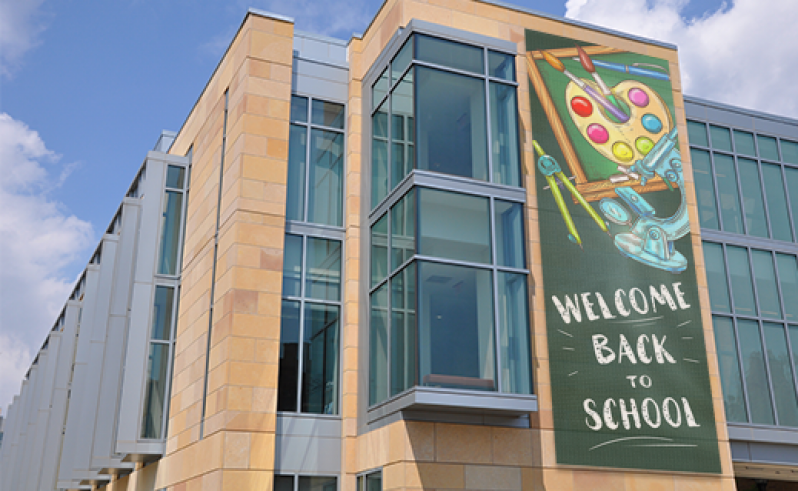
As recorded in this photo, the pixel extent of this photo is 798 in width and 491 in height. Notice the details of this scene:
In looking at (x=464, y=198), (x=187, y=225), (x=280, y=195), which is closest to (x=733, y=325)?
(x=464, y=198)

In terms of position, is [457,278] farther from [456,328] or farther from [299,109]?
[299,109]

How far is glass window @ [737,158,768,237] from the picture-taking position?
23.8m

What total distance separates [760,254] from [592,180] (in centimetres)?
673

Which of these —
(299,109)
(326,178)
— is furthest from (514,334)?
(299,109)

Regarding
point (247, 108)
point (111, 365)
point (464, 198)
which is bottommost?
point (111, 365)

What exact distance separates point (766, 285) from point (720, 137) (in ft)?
15.7

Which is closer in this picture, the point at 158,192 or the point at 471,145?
the point at 471,145

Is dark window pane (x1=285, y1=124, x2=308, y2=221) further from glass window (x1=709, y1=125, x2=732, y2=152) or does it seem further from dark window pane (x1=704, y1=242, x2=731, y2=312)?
glass window (x1=709, y1=125, x2=732, y2=152)

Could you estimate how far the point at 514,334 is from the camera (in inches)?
680

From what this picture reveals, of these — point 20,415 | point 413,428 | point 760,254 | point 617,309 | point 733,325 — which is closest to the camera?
point 413,428

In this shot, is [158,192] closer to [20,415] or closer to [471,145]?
[471,145]

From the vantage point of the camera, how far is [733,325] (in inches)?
859

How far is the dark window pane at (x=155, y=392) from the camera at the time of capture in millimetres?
22062

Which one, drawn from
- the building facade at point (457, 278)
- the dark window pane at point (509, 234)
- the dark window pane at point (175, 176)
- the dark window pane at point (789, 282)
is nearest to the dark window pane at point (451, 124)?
the building facade at point (457, 278)
